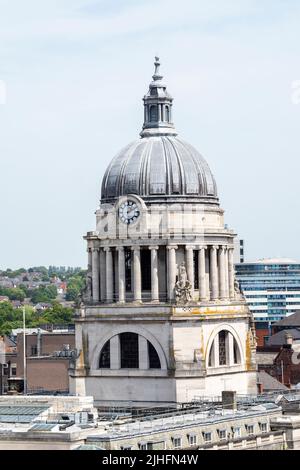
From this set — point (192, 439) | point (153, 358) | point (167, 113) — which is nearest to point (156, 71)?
point (167, 113)

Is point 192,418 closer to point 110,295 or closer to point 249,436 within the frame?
point 249,436

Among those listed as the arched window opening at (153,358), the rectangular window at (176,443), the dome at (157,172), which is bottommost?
the rectangular window at (176,443)

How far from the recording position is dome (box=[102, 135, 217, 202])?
14288cm

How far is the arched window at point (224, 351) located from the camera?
472 feet

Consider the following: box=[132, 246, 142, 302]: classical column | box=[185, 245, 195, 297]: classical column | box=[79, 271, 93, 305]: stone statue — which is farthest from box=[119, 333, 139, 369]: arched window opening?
box=[185, 245, 195, 297]: classical column

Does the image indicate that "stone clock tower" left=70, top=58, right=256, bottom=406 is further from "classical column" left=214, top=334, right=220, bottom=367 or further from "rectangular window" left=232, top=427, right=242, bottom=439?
"rectangular window" left=232, top=427, right=242, bottom=439

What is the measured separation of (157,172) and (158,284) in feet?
23.3

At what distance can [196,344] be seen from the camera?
141750mm

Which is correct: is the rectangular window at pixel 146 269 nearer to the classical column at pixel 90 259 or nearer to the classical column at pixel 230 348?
the classical column at pixel 90 259

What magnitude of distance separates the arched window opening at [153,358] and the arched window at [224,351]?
3345 mm

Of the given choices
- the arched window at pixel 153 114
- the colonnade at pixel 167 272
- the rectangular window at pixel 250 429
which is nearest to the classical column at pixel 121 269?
the colonnade at pixel 167 272

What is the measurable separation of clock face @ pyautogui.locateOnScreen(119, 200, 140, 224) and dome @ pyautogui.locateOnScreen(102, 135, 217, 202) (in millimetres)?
931

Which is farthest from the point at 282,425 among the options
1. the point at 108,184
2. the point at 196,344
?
the point at 108,184

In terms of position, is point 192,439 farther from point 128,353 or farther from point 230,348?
point 230,348
